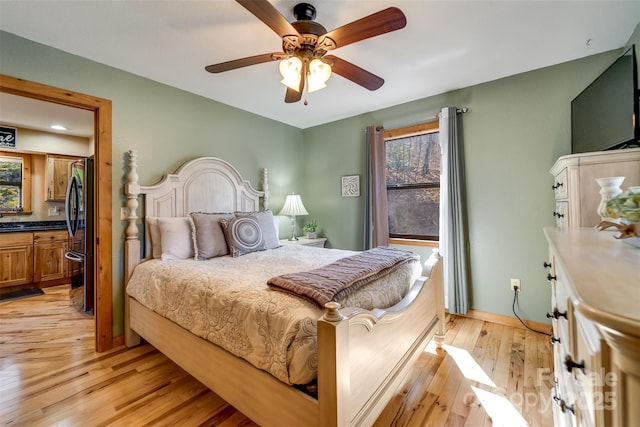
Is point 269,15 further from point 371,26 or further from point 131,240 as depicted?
point 131,240

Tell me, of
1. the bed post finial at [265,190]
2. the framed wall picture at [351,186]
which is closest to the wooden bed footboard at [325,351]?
the bed post finial at [265,190]

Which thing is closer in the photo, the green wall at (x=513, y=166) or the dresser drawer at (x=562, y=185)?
the dresser drawer at (x=562, y=185)

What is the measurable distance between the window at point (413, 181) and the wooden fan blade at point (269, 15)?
2.13m

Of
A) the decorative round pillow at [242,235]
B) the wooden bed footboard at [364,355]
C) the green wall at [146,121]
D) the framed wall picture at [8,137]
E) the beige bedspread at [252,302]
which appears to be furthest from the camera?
the framed wall picture at [8,137]

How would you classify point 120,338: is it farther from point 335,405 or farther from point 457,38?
point 457,38

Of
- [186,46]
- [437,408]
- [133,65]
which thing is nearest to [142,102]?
[133,65]

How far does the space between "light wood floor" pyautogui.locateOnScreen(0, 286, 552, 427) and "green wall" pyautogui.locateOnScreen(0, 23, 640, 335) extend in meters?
0.43

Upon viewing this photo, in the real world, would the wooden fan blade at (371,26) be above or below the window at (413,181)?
above

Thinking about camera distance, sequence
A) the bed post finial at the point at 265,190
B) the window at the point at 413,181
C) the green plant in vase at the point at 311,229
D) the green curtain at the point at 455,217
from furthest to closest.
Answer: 1. the green plant in vase at the point at 311,229
2. the bed post finial at the point at 265,190
3. the window at the point at 413,181
4. the green curtain at the point at 455,217

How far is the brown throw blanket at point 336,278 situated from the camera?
1.30 metres

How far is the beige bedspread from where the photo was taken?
3.68ft

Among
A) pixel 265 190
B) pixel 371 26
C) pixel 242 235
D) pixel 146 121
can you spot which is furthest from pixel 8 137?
pixel 371 26

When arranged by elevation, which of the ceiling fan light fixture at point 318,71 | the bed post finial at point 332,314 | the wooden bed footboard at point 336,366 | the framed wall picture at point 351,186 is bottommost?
the wooden bed footboard at point 336,366

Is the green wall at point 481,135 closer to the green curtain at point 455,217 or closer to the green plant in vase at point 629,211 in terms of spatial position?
the green curtain at point 455,217
